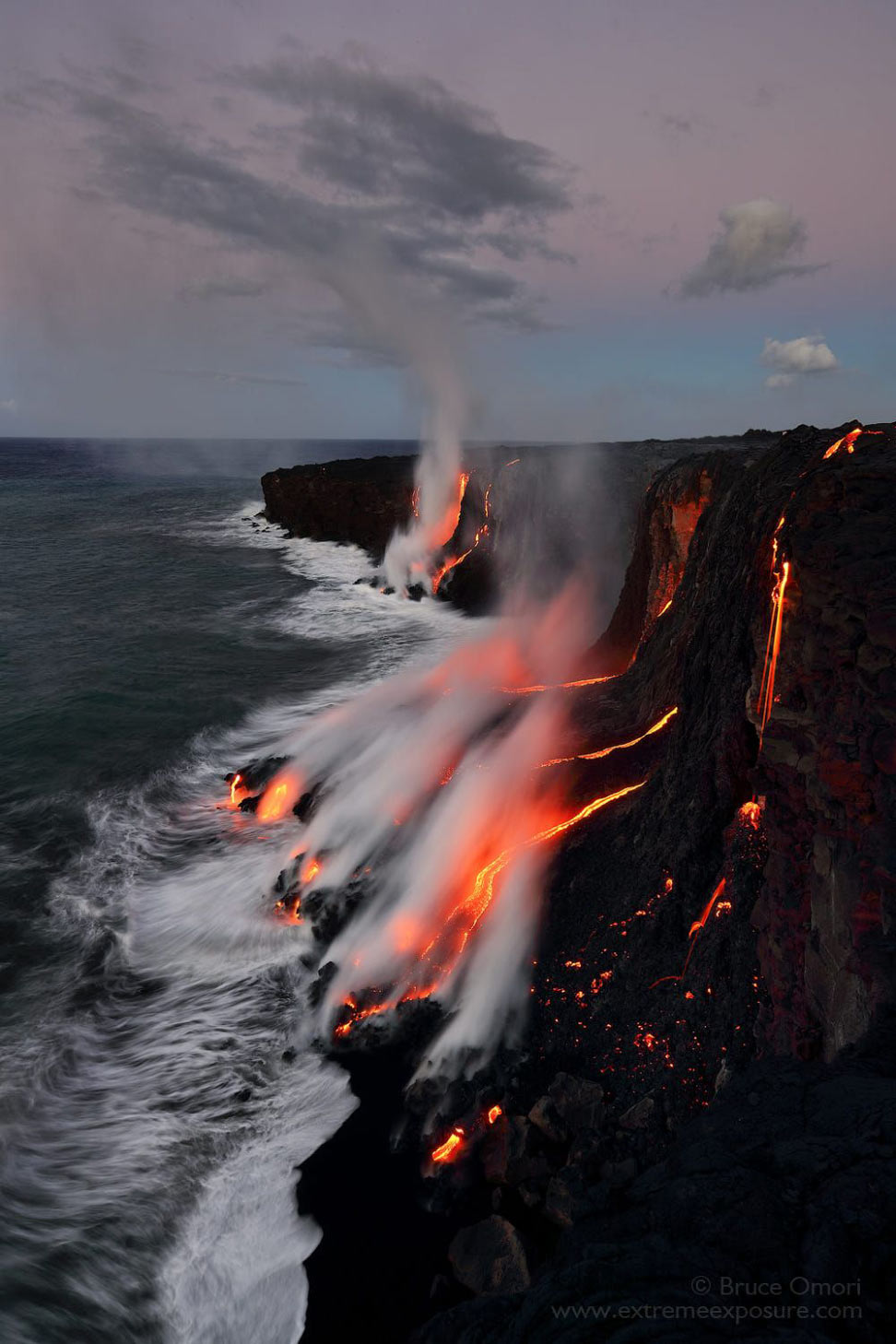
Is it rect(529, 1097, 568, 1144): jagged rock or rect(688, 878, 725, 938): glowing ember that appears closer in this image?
rect(529, 1097, 568, 1144): jagged rock

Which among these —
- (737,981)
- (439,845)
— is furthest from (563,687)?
(737,981)

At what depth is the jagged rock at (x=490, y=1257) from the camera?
5871mm

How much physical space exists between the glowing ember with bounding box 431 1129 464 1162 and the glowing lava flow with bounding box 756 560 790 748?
5229 mm

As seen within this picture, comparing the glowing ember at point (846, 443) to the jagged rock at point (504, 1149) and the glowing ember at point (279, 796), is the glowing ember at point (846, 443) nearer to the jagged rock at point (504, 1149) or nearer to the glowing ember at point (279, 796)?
the jagged rock at point (504, 1149)

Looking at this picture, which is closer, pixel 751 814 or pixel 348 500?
pixel 751 814

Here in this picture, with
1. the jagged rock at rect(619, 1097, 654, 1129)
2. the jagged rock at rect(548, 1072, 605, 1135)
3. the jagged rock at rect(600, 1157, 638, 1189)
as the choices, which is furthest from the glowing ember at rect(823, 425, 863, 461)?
the jagged rock at rect(600, 1157, 638, 1189)

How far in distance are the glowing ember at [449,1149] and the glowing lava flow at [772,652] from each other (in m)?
5.23

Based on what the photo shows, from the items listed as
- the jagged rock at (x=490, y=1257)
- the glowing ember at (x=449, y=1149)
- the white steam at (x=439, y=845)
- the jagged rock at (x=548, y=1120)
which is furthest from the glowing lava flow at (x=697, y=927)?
the jagged rock at (x=490, y=1257)

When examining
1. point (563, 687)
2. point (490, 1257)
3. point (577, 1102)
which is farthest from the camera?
point (563, 687)

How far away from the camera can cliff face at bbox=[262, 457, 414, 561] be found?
4262 centimetres

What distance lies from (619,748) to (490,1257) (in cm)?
643

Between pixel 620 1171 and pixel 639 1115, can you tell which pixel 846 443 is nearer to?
pixel 639 1115

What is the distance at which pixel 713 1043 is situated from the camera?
6.57 metres

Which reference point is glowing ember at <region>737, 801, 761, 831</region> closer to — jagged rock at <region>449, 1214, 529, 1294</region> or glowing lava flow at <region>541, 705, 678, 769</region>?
glowing lava flow at <region>541, 705, 678, 769</region>
